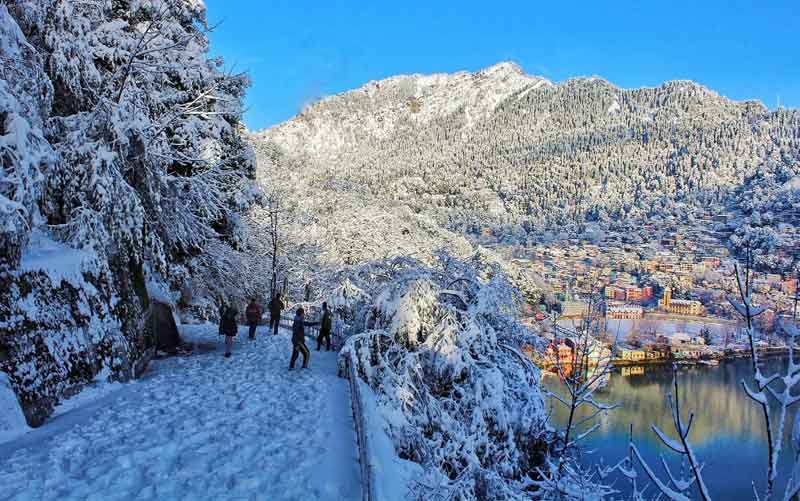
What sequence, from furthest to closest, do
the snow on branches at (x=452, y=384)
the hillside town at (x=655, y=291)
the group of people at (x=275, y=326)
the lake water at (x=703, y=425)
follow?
the hillside town at (x=655, y=291), the lake water at (x=703, y=425), the group of people at (x=275, y=326), the snow on branches at (x=452, y=384)

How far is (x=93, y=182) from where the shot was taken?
33.7 ft

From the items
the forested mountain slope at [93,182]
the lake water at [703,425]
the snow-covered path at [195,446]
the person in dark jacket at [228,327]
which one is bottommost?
the lake water at [703,425]

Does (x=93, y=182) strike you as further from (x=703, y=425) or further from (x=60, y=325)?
(x=703, y=425)

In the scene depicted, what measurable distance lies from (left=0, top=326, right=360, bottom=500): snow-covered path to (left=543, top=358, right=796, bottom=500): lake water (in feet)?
64.9

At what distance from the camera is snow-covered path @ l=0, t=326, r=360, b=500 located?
19.3 ft

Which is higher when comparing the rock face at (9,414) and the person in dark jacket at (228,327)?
the person in dark jacket at (228,327)

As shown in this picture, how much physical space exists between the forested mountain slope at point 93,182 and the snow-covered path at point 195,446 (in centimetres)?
93

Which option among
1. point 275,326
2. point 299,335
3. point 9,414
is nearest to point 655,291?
point 275,326

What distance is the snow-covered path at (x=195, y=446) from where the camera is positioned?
19.3ft

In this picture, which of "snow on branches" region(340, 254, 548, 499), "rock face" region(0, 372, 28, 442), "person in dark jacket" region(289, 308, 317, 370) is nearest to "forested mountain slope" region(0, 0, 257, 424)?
"rock face" region(0, 372, 28, 442)

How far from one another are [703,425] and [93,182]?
39.0 meters

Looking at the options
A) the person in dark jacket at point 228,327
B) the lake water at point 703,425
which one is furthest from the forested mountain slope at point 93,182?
the lake water at point 703,425

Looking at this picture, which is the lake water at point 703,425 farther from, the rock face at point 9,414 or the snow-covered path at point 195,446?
the rock face at point 9,414

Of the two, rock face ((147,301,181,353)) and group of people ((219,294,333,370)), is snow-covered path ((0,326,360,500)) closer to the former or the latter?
group of people ((219,294,333,370))
